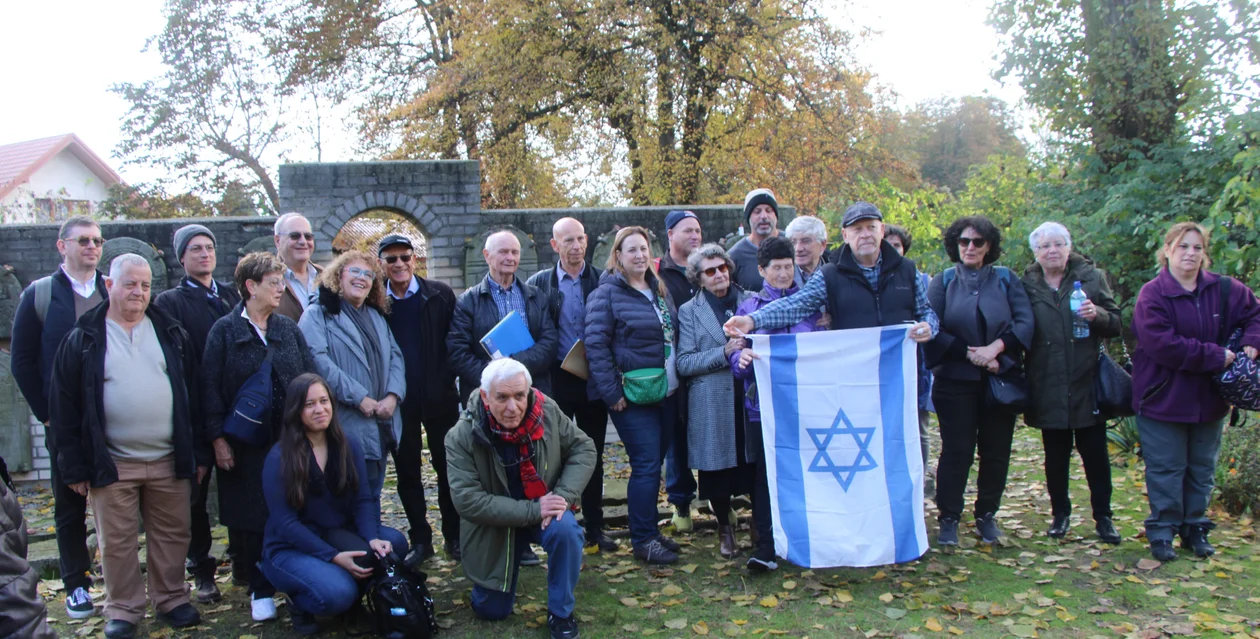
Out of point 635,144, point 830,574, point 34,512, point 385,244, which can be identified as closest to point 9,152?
point 635,144

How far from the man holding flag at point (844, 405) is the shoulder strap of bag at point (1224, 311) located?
5.41 feet

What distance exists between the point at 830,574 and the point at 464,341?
2.42 m

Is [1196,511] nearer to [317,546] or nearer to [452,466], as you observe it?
[452,466]

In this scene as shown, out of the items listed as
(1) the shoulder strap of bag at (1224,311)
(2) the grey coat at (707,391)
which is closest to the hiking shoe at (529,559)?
(2) the grey coat at (707,391)

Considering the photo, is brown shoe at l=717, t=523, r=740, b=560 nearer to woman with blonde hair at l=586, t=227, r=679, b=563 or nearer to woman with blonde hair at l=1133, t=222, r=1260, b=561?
woman with blonde hair at l=586, t=227, r=679, b=563

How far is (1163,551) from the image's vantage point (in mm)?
4848

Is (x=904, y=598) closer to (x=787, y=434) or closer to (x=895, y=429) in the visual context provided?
(x=895, y=429)

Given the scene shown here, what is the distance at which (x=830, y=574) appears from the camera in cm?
481

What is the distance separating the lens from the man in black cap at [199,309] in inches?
187

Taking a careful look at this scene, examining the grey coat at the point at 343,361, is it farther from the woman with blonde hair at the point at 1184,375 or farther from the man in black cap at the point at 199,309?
the woman with blonde hair at the point at 1184,375

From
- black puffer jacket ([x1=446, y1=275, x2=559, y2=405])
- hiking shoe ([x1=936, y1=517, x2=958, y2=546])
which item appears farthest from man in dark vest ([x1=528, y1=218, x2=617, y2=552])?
hiking shoe ([x1=936, y1=517, x2=958, y2=546])

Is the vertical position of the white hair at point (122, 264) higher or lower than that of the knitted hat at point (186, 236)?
lower

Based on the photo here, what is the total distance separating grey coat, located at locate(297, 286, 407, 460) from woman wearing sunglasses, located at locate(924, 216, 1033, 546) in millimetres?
3107

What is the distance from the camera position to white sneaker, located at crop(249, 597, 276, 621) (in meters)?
4.37
